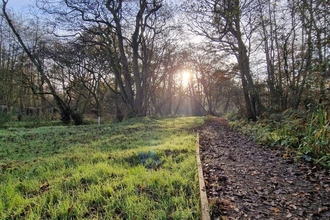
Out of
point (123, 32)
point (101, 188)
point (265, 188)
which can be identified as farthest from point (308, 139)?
point (123, 32)

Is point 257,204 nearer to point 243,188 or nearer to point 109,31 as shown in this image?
point 243,188

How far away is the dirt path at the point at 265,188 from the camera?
251 cm

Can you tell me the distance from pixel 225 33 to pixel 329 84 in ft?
26.2

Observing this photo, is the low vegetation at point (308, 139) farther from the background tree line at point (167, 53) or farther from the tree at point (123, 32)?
the tree at point (123, 32)

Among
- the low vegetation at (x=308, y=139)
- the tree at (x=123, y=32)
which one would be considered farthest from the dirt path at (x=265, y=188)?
the tree at (x=123, y=32)

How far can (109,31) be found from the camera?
15.8 m

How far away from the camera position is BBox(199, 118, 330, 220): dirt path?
251 cm

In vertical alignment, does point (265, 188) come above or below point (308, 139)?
below

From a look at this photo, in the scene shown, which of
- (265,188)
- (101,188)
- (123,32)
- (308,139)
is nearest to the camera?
(101,188)

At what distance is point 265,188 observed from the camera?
321 centimetres

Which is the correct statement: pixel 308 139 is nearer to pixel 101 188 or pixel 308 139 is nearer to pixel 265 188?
pixel 265 188

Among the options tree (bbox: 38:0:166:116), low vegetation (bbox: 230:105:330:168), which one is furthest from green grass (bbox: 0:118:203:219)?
tree (bbox: 38:0:166:116)

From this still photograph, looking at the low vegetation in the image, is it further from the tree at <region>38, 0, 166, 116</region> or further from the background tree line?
the tree at <region>38, 0, 166, 116</region>

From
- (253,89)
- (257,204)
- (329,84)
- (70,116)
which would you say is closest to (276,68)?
(253,89)
